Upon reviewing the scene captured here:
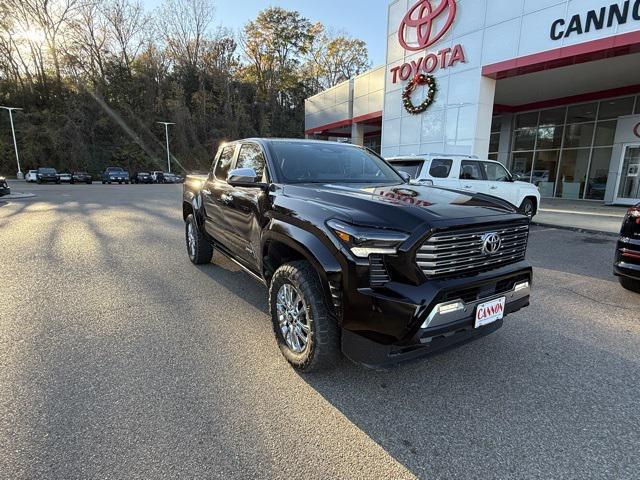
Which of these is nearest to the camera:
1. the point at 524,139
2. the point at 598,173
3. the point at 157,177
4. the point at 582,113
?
the point at 598,173

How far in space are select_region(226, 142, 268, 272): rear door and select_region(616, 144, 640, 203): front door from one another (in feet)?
56.8

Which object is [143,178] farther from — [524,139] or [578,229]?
[578,229]

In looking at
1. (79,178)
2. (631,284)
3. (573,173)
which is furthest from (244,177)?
(79,178)

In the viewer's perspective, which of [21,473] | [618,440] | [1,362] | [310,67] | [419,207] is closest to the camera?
[21,473]

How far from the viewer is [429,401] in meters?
2.68

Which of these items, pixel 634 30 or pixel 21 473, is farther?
pixel 634 30

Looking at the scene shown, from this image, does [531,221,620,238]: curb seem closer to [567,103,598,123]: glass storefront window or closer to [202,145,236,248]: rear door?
[202,145,236,248]: rear door

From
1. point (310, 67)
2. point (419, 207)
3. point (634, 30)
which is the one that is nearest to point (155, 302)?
point (419, 207)

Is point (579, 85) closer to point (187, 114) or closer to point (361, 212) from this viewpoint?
point (361, 212)

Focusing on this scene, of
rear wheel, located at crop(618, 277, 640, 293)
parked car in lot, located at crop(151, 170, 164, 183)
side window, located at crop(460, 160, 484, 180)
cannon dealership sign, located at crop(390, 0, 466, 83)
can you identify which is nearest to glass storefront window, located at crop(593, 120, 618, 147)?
cannon dealership sign, located at crop(390, 0, 466, 83)

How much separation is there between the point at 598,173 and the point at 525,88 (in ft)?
17.1

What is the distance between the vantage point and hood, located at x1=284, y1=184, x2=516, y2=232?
249cm

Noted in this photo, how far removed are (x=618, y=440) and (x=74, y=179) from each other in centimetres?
4207

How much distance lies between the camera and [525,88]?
51.8ft
